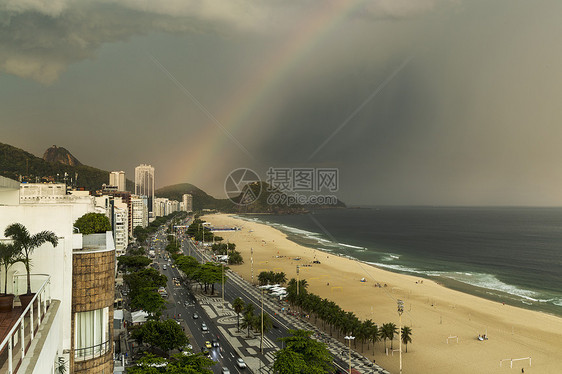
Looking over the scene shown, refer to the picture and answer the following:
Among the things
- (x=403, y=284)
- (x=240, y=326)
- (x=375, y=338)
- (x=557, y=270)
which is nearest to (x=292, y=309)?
(x=240, y=326)

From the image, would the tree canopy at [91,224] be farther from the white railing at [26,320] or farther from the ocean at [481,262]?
the ocean at [481,262]

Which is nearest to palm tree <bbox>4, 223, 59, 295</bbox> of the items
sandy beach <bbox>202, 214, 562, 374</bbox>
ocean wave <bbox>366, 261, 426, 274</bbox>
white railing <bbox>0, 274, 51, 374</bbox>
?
white railing <bbox>0, 274, 51, 374</bbox>

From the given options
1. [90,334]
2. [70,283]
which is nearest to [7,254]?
[70,283]

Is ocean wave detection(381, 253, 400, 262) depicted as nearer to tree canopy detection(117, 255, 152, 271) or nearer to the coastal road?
the coastal road

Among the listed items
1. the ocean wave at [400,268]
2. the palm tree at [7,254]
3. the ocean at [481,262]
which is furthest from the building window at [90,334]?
the ocean wave at [400,268]

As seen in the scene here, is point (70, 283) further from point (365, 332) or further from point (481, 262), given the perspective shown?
point (481, 262)
